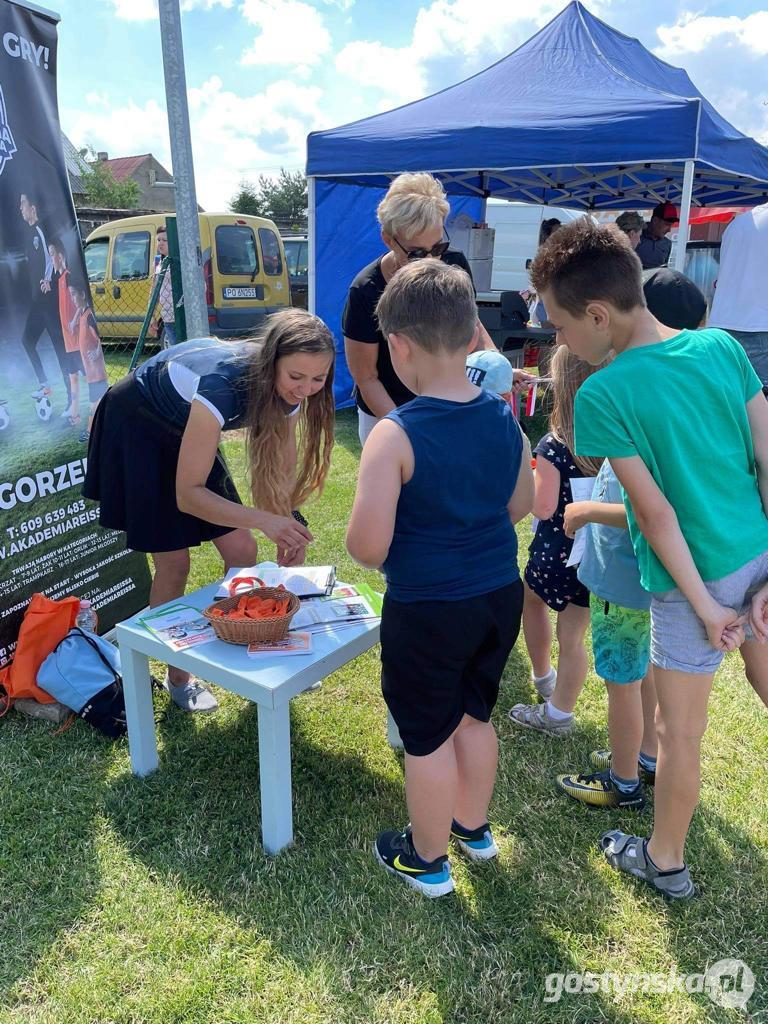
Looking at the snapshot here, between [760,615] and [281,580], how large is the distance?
149 centimetres

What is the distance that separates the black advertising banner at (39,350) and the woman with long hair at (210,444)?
42 centimetres

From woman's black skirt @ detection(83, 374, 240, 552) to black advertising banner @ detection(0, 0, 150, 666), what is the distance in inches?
16.5

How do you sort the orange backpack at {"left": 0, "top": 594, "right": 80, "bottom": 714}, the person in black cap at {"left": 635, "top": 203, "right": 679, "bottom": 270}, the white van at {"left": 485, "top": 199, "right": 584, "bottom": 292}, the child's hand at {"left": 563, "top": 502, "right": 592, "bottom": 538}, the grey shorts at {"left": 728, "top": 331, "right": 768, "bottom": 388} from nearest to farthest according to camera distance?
the child's hand at {"left": 563, "top": 502, "right": 592, "bottom": 538} → the orange backpack at {"left": 0, "top": 594, "right": 80, "bottom": 714} → the grey shorts at {"left": 728, "top": 331, "right": 768, "bottom": 388} → the person in black cap at {"left": 635, "top": 203, "right": 679, "bottom": 270} → the white van at {"left": 485, "top": 199, "right": 584, "bottom": 292}

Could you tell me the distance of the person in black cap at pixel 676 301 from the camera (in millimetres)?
1921

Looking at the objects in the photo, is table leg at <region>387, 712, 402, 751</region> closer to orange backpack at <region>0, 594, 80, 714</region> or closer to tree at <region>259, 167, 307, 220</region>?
orange backpack at <region>0, 594, 80, 714</region>

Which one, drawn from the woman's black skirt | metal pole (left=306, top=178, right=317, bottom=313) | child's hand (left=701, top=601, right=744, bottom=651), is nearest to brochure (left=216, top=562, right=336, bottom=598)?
the woman's black skirt

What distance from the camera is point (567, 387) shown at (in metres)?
2.10

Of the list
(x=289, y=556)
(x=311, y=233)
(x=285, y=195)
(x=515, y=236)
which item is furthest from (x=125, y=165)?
(x=289, y=556)

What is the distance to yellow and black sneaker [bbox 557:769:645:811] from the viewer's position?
2.24 metres

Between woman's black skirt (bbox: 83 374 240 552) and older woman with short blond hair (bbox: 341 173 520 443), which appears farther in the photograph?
older woman with short blond hair (bbox: 341 173 520 443)

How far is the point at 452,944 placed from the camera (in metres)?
1.78

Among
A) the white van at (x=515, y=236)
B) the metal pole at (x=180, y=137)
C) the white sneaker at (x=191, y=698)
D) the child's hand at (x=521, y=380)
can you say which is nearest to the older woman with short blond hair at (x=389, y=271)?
the child's hand at (x=521, y=380)

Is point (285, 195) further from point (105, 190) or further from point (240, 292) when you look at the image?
point (240, 292)

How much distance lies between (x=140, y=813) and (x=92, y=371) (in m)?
1.80
